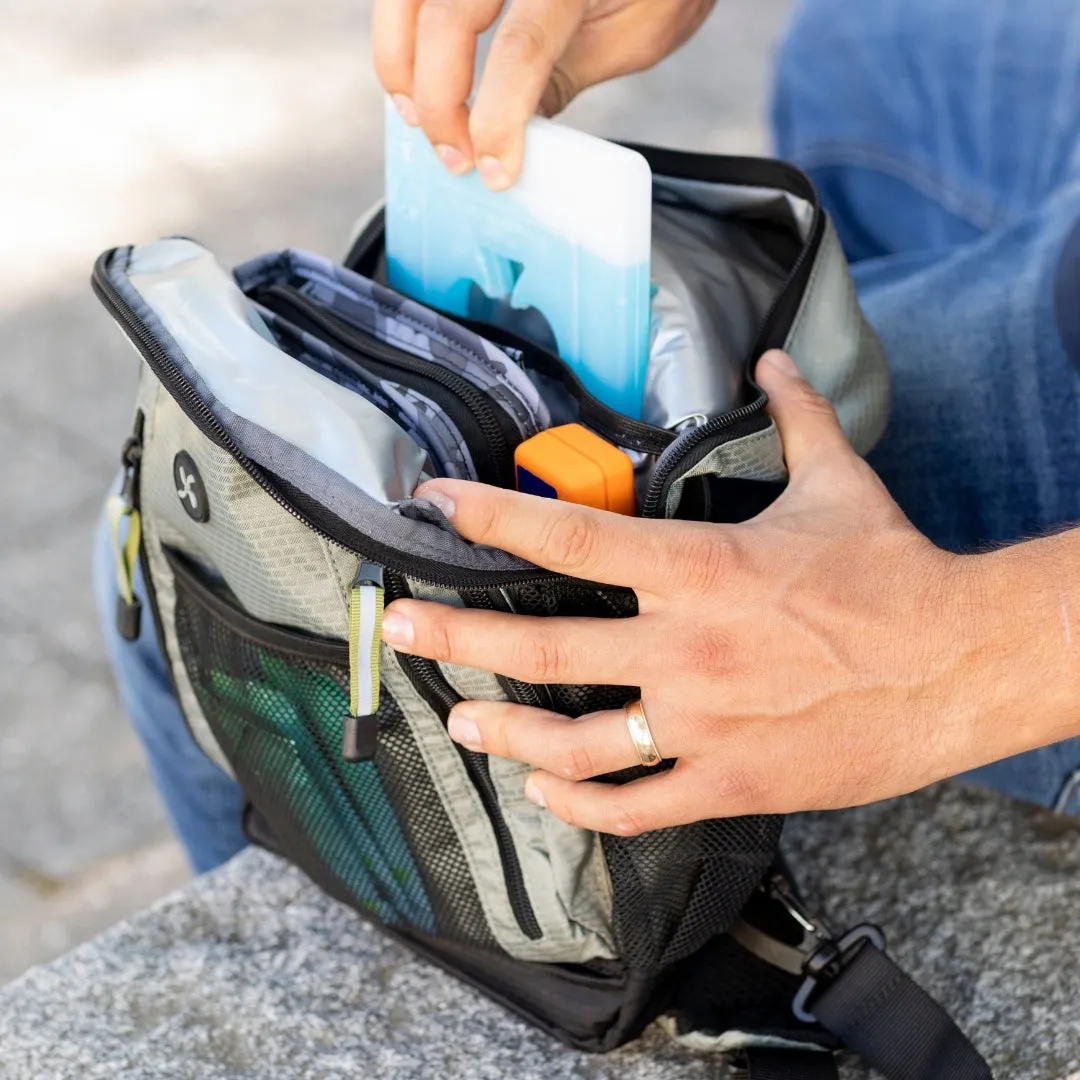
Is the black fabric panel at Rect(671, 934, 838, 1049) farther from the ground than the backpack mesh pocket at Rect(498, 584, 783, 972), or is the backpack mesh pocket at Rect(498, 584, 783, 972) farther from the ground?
the backpack mesh pocket at Rect(498, 584, 783, 972)

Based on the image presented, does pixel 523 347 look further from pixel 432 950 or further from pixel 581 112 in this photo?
pixel 581 112

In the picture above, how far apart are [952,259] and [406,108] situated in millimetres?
542

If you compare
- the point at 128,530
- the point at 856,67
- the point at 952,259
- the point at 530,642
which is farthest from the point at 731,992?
the point at 856,67

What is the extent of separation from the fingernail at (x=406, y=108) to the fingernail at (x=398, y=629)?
16.1 inches

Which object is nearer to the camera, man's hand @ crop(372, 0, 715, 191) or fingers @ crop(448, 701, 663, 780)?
fingers @ crop(448, 701, 663, 780)

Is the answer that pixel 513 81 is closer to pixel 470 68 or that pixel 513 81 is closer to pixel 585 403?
pixel 470 68

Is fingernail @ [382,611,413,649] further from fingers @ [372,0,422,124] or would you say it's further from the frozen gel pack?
fingers @ [372,0,422,124]

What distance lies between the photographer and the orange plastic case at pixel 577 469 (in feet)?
2.72

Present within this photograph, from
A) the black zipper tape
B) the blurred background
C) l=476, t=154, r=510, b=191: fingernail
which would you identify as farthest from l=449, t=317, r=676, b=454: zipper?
the blurred background

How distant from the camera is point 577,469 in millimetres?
833

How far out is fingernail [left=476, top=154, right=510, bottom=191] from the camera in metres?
0.94

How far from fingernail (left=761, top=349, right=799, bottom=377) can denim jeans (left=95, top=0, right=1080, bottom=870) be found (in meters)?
0.24

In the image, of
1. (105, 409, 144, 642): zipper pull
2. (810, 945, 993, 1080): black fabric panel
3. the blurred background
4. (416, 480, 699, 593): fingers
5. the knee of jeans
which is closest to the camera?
(416, 480, 699, 593): fingers

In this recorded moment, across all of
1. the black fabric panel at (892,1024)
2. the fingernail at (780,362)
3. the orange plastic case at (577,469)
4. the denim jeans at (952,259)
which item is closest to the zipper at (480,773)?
the orange plastic case at (577,469)
